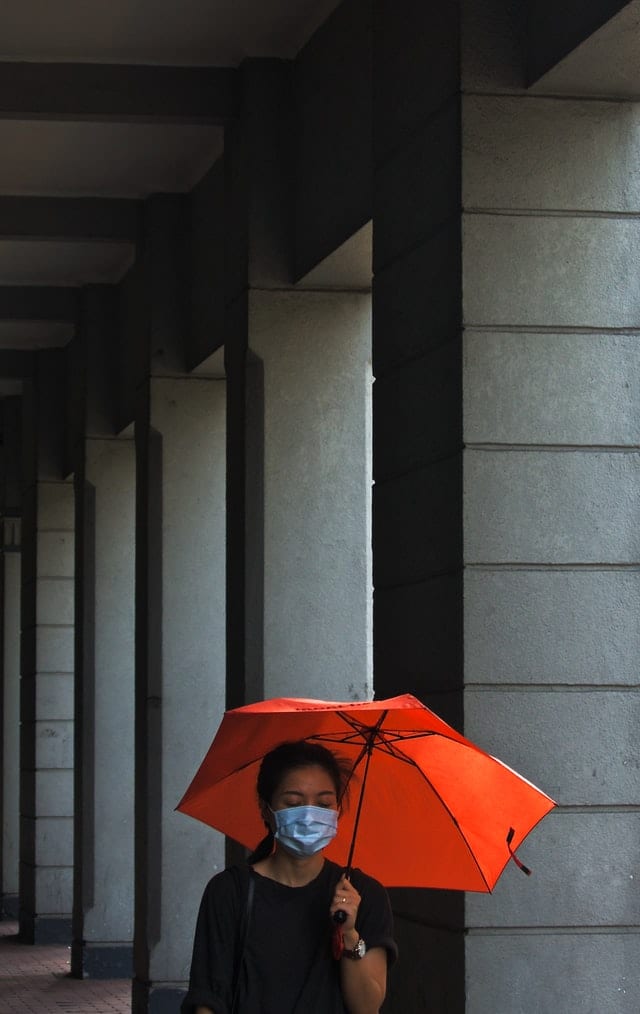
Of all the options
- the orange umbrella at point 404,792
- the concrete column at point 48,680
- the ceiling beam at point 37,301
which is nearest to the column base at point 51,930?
the concrete column at point 48,680

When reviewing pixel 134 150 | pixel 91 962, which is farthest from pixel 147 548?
pixel 91 962

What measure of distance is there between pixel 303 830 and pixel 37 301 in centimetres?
1312

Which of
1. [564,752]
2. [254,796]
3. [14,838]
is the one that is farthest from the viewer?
[14,838]

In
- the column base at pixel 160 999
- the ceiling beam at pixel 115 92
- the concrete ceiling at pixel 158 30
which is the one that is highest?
the concrete ceiling at pixel 158 30

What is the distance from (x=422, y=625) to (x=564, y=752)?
32.6 inches

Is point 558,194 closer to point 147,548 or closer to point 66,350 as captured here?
point 147,548

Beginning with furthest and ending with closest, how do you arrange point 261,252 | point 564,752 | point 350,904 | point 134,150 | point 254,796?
point 134,150 → point 261,252 → point 564,752 → point 254,796 → point 350,904

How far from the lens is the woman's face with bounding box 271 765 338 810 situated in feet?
14.2

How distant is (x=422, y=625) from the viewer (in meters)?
7.55

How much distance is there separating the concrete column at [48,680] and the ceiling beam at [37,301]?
2470 mm

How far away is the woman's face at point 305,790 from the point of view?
434 cm

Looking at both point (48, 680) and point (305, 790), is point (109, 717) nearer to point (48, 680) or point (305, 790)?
point (48, 680)

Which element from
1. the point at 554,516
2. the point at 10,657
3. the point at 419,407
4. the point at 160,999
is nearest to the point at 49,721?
the point at 10,657

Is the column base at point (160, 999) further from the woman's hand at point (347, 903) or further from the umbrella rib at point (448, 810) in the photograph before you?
the woman's hand at point (347, 903)
